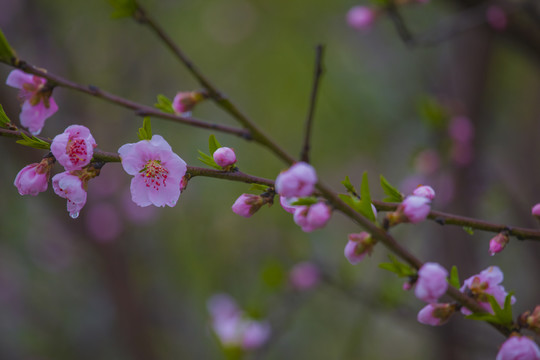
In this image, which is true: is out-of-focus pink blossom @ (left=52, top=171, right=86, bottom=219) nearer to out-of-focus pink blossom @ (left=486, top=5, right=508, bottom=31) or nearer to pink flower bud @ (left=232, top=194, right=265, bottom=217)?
pink flower bud @ (left=232, top=194, right=265, bottom=217)

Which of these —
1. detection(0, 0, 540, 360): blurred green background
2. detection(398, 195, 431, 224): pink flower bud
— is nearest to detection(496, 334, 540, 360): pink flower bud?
detection(398, 195, 431, 224): pink flower bud

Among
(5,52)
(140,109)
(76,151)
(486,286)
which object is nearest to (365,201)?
(486,286)

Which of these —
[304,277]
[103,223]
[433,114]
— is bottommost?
[103,223]

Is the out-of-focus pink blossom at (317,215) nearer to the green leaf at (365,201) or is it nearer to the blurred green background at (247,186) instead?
the green leaf at (365,201)

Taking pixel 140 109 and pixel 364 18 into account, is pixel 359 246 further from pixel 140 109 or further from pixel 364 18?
pixel 364 18

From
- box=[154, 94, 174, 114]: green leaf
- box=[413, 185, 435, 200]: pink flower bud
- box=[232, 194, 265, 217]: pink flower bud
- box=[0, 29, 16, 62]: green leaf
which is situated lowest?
box=[232, 194, 265, 217]: pink flower bud

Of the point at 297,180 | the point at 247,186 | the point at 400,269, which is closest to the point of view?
Answer: the point at 297,180

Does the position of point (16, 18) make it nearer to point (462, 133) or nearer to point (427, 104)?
point (427, 104)
